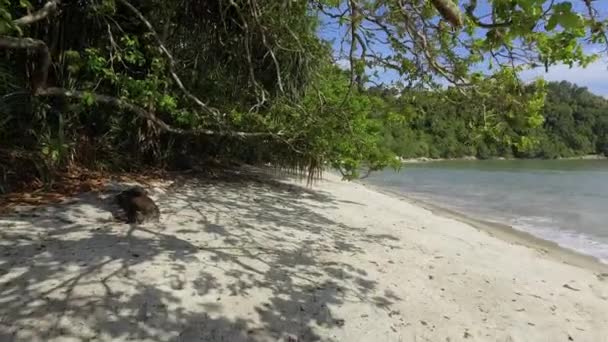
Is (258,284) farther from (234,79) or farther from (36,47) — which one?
(234,79)

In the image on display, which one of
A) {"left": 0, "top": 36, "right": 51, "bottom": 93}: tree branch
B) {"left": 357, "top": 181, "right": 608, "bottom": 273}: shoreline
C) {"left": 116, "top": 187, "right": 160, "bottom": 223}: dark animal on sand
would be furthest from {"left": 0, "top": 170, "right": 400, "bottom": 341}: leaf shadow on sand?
{"left": 357, "top": 181, "right": 608, "bottom": 273}: shoreline

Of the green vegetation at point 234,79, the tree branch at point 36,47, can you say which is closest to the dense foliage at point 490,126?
the green vegetation at point 234,79

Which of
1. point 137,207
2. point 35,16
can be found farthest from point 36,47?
point 137,207

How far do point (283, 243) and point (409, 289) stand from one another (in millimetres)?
1525

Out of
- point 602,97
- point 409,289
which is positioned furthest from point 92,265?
point 602,97

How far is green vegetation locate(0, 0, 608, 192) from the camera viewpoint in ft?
14.6

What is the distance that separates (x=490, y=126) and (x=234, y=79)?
4832 millimetres

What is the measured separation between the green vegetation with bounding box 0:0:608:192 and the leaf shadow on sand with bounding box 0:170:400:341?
1253mm

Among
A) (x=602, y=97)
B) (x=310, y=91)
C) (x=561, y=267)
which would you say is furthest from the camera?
(x=602, y=97)

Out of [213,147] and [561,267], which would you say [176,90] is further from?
[561,267]

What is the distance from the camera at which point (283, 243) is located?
5.30m

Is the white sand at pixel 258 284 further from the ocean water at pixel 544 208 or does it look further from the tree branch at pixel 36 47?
the ocean water at pixel 544 208

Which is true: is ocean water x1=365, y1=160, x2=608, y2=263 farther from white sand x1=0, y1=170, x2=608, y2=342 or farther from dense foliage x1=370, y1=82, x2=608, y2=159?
white sand x1=0, y1=170, x2=608, y2=342

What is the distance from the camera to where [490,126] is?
4730mm
